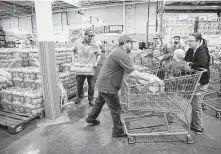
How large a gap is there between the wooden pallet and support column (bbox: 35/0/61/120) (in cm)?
36

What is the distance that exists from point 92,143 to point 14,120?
6.17ft

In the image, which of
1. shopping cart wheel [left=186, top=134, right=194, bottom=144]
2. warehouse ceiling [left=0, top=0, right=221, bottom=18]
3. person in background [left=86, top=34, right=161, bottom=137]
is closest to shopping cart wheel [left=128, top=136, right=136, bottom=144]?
person in background [left=86, top=34, right=161, bottom=137]

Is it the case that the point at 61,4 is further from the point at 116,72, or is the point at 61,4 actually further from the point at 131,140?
the point at 131,140

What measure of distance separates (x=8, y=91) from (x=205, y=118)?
4.98m

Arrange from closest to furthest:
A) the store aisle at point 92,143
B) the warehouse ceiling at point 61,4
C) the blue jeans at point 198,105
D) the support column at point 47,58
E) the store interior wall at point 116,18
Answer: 1. the store aisle at point 92,143
2. the blue jeans at point 198,105
3. the support column at point 47,58
4. the warehouse ceiling at point 61,4
5. the store interior wall at point 116,18

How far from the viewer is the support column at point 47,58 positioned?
12.1ft

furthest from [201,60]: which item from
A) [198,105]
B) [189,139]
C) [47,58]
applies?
[47,58]

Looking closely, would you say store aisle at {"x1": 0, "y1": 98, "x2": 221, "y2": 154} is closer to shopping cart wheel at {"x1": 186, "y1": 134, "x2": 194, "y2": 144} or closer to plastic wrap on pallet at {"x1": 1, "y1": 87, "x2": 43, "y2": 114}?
shopping cart wheel at {"x1": 186, "y1": 134, "x2": 194, "y2": 144}

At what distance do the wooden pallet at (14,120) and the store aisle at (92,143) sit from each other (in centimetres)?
29

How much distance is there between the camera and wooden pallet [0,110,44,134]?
3.46 metres

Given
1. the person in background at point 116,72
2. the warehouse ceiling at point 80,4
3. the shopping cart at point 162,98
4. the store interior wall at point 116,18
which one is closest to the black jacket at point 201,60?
the shopping cart at point 162,98

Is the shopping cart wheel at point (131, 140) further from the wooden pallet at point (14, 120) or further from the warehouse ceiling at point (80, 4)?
the warehouse ceiling at point (80, 4)

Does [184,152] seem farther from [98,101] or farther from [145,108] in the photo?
[98,101]

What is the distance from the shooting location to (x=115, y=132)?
10.8ft
